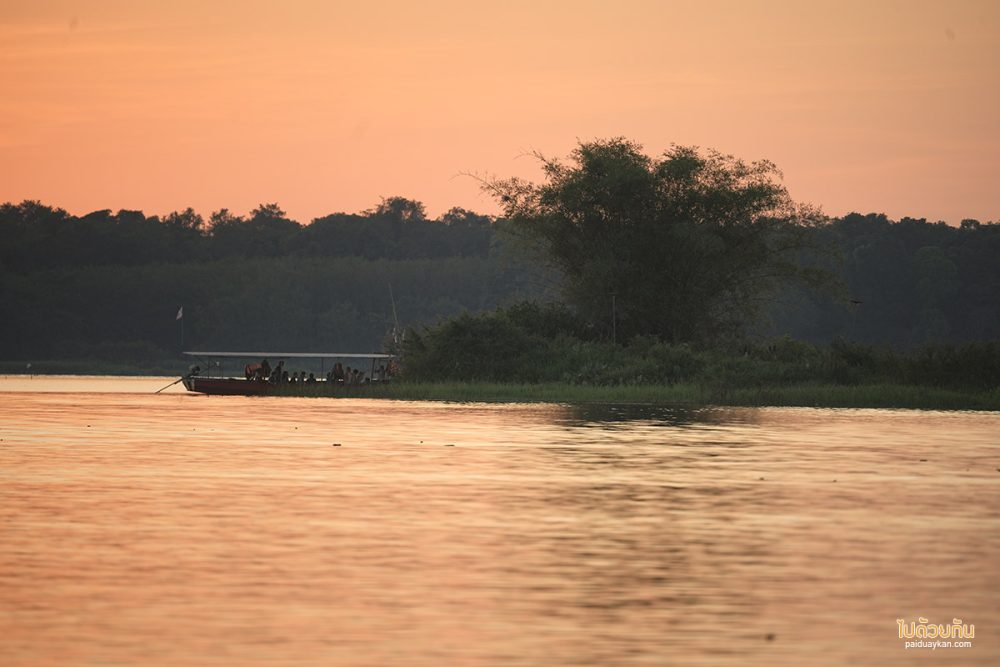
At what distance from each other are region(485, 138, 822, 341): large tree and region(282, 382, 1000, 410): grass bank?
1071 cm

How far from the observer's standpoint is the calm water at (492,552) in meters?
14.2

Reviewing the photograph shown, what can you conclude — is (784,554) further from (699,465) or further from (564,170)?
(564,170)

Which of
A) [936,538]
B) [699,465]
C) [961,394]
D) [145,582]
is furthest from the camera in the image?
[961,394]

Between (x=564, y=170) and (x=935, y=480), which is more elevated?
(x=564, y=170)

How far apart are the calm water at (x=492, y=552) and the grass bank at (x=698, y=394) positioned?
80.5ft

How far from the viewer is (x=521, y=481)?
3044 cm

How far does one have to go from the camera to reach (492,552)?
20016mm

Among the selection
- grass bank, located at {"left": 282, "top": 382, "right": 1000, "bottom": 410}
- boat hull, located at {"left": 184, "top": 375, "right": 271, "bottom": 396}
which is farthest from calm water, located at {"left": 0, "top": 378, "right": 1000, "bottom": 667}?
boat hull, located at {"left": 184, "top": 375, "right": 271, "bottom": 396}

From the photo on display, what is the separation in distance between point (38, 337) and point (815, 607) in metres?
180

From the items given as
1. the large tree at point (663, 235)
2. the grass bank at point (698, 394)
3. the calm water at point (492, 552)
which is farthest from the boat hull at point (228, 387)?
the calm water at point (492, 552)

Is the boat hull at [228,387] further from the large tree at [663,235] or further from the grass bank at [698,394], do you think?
the large tree at [663,235]

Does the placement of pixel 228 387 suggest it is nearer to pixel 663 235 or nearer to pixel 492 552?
pixel 663 235

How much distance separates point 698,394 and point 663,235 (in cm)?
1758

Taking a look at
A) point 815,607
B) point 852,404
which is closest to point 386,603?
point 815,607
